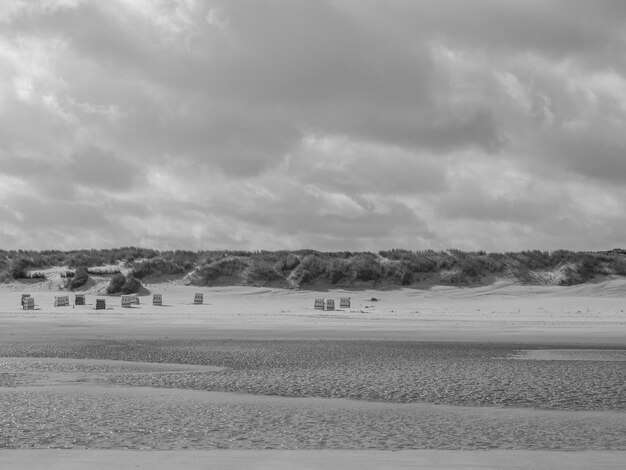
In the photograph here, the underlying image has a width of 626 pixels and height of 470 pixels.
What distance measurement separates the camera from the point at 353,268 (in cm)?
4472

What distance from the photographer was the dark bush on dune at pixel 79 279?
4175 cm

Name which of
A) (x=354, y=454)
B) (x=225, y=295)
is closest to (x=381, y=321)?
(x=225, y=295)

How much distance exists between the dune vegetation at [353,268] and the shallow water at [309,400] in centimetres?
2632

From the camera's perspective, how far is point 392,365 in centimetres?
1505

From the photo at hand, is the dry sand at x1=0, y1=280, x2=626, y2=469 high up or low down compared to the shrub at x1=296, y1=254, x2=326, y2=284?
down

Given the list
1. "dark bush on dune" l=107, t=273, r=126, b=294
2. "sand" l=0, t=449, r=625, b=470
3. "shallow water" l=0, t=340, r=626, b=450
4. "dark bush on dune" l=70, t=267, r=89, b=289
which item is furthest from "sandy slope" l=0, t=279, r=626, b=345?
"sand" l=0, t=449, r=625, b=470

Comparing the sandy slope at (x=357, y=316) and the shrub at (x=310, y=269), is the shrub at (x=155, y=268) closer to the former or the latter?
the sandy slope at (x=357, y=316)

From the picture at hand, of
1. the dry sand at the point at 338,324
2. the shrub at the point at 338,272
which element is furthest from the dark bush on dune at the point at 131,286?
the shrub at the point at 338,272

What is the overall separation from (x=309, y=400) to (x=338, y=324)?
54.9 feet

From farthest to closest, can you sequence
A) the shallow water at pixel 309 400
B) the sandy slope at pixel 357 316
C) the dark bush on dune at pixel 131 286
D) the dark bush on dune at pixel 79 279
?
the dark bush on dune at pixel 79 279
the dark bush on dune at pixel 131 286
the sandy slope at pixel 357 316
the shallow water at pixel 309 400

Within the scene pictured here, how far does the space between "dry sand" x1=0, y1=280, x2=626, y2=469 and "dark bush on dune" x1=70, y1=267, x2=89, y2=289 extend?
119cm

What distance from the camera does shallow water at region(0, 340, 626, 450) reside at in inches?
Answer: 324

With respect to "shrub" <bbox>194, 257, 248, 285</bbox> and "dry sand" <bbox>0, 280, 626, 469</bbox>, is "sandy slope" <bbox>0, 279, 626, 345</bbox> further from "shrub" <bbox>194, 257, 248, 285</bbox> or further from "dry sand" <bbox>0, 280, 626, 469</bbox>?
"shrub" <bbox>194, 257, 248, 285</bbox>

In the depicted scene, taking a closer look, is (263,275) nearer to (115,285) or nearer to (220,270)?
(220,270)
